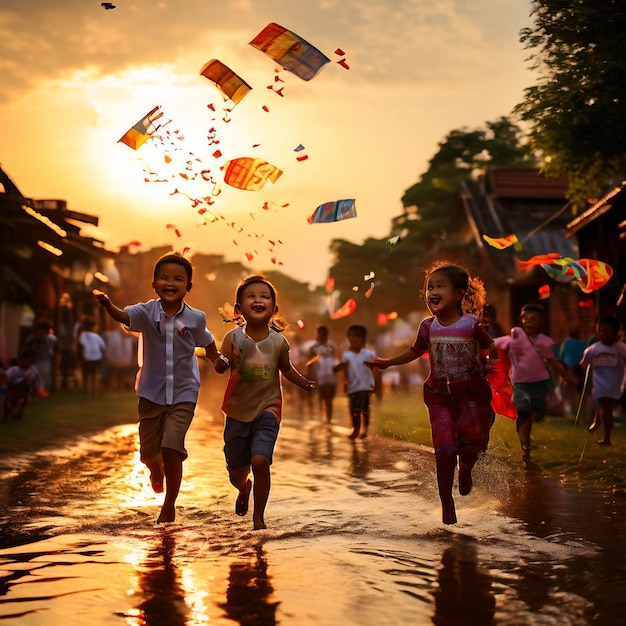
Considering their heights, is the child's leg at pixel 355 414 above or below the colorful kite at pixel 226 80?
below

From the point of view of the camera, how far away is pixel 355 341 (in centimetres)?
1509

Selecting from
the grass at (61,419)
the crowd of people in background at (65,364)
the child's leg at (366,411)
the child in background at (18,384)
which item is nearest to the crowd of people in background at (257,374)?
the grass at (61,419)

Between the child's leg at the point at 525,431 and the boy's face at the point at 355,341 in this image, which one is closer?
the child's leg at the point at 525,431

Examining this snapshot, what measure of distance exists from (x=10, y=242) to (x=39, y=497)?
17.0 meters

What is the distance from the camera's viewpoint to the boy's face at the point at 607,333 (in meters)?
13.5

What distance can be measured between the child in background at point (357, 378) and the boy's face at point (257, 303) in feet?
23.8

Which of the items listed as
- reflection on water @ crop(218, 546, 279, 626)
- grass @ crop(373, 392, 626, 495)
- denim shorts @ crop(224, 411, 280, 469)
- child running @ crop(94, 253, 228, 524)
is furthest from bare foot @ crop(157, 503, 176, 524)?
grass @ crop(373, 392, 626, 495)

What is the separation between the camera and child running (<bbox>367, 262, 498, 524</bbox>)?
7.18m

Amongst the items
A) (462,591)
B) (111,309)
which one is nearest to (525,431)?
(111,309)

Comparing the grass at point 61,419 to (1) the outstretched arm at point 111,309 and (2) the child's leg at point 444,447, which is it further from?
(2) the child's leg at point 444,447

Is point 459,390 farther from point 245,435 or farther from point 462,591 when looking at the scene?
point 462,591

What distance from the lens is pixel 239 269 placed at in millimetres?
102125

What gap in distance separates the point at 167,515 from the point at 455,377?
2.15 metres

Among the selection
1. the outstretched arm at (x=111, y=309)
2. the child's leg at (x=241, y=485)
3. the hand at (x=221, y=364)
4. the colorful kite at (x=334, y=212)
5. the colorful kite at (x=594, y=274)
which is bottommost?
the child's leg at (x=241, y=485)
